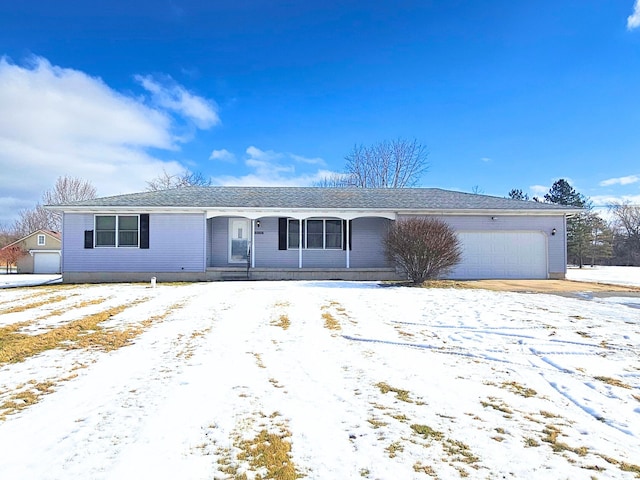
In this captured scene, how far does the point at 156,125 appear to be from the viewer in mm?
19359

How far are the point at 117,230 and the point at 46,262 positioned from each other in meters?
23.6

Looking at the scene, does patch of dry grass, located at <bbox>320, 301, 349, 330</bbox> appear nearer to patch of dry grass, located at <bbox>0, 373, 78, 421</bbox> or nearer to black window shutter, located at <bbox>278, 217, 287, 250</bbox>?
patch of dry grass, located at <bbox>0, 373, 78, 421</bbox>

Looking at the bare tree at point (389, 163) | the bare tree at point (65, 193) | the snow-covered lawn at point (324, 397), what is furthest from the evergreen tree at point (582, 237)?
the bare tree at point (65, 193)

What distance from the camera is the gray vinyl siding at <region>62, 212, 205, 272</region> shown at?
1480 centimetres

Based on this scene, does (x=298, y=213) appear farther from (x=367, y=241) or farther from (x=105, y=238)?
(x=105, y=238)

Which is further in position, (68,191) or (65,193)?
(68,191)

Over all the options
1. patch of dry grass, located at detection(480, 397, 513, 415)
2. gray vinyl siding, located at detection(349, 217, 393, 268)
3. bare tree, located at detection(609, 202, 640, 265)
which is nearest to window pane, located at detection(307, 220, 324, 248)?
gray vinyl siding, located at detection(349, 217, 393, 268)

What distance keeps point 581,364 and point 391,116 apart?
21.7 meters

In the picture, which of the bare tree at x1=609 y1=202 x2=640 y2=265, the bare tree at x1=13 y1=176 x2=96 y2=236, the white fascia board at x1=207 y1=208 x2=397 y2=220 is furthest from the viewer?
the bare tree at x1=13 y1=176 x2=96 y2=236

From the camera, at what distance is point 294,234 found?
1606cm

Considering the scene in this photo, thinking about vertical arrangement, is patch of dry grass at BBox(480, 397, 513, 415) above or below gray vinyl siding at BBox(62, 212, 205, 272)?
below

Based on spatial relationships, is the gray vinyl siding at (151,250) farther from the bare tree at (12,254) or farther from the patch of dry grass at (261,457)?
the bare tree at (12,254)

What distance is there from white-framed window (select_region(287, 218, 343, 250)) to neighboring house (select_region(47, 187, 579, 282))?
0.14ft

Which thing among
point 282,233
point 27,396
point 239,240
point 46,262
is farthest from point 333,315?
point 46,262
